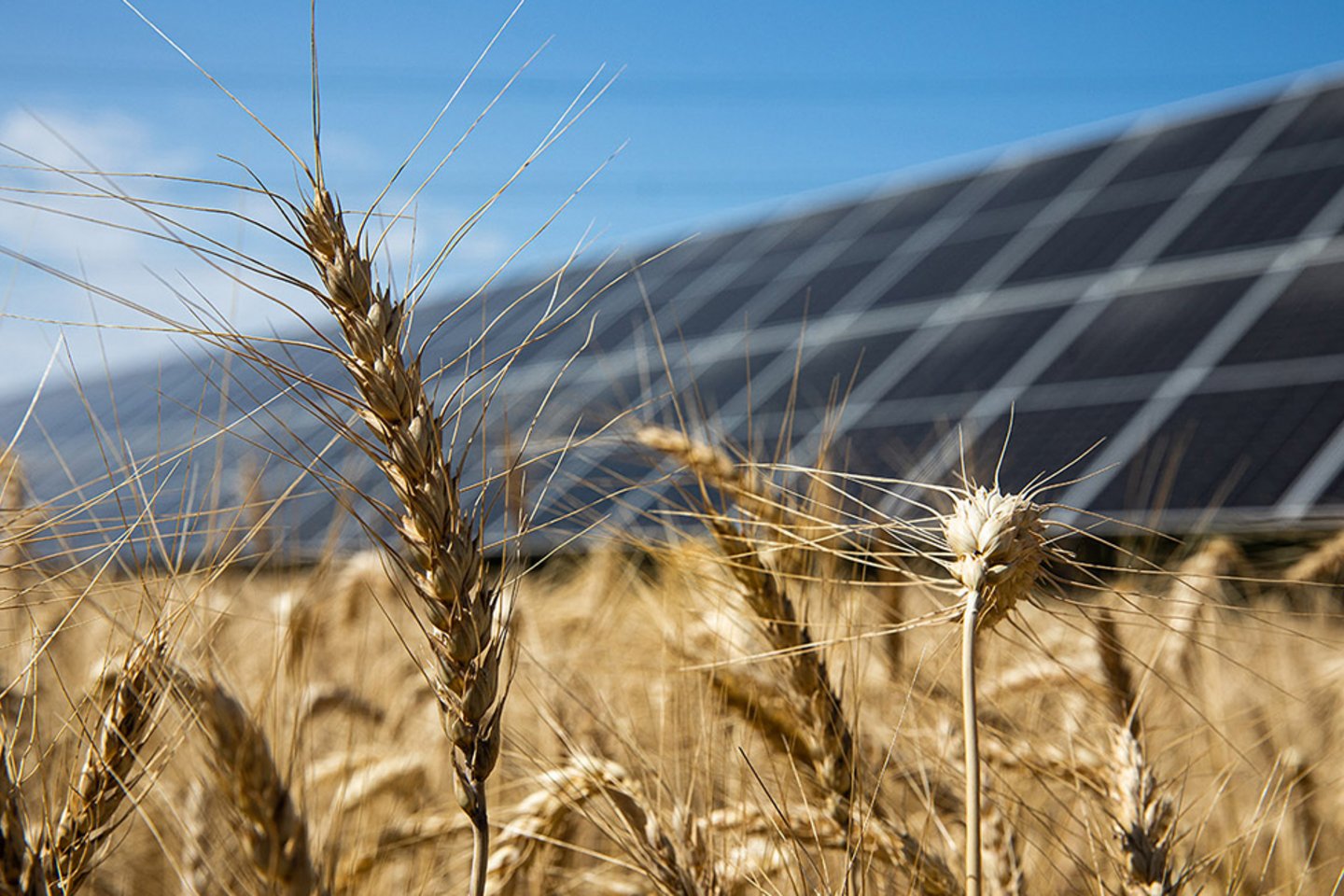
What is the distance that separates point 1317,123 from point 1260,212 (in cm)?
129

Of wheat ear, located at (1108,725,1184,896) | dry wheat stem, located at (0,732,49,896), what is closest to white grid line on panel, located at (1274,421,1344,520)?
wheat ear, located at (1108,725,1184,896)

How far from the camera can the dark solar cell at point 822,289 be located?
7727 mm

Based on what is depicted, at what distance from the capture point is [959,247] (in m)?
7.75

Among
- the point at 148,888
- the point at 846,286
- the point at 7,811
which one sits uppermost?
the point at 846,286

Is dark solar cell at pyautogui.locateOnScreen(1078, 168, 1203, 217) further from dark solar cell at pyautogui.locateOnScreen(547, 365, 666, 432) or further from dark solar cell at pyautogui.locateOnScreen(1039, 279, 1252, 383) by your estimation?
dark solar cell at pyautogui.locateOnScreen(547, 365, 666, 432)

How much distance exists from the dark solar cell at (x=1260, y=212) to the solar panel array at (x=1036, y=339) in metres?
0.02

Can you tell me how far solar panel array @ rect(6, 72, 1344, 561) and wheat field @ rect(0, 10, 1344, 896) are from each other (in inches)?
14.6

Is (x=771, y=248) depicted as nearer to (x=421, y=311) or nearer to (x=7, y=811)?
(x=421, y=311)

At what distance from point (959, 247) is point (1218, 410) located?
3.43 metres

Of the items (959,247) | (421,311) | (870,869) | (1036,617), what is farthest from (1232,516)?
(421,311)

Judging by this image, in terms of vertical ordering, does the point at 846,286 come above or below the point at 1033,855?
above

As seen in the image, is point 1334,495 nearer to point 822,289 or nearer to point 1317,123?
point 1317,123

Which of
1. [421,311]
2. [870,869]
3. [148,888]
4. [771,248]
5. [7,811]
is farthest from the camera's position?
[421,311]

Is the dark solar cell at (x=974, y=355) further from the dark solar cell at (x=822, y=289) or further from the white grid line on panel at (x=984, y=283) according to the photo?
the dark solar cell at (x=822, y=289)
